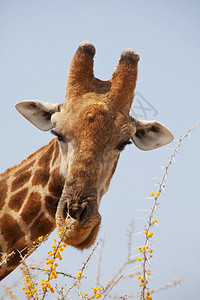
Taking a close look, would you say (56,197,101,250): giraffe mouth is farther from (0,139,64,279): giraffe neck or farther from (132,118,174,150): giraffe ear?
(132,118,174,150): giraffe ear

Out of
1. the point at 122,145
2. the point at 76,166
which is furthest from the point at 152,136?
the point at 76,166

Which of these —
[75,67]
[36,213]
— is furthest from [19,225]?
[75,67]

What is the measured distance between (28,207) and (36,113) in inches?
80.6

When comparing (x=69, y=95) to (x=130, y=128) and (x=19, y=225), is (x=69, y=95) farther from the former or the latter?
(x=19, y=225)

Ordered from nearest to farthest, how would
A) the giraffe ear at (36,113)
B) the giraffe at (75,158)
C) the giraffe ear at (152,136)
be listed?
1. the giraffe at (75,158)
2. the giraffe ear at (36,113)
3. the giraffe ear at (152,136)

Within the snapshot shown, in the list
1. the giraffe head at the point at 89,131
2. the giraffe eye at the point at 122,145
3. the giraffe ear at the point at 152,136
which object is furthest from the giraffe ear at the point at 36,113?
the giraffe ear at the point at 152,136

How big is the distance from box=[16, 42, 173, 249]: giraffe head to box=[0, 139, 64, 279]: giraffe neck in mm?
576

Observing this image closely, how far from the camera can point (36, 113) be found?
7922 millimetres

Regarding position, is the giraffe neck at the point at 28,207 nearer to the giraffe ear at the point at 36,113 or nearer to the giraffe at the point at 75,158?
the giraffe at the point at 75,158

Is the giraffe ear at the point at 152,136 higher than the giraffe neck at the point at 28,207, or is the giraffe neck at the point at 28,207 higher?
the giraffe ear at the point at 152,136

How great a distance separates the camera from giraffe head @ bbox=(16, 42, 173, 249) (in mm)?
5922

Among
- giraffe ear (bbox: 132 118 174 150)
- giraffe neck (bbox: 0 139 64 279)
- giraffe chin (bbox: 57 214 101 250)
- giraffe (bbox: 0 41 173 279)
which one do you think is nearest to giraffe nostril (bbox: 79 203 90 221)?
giraffe (bbox: 0 41 173 279)

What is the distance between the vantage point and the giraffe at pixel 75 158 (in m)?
6.03

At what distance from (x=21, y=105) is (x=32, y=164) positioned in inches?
50.1
